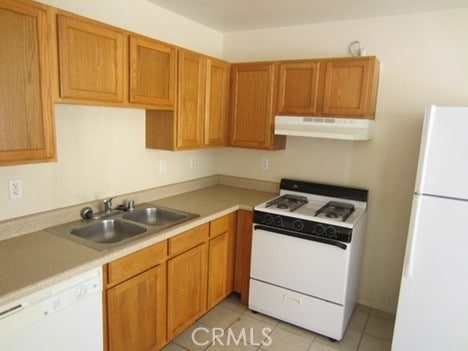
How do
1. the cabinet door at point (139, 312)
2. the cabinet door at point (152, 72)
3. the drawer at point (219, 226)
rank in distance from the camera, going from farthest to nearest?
1. the drawer at point (219, 226)
2. the cabinet door at point (152, 72)
3. the cabinet door at point (139, 312)

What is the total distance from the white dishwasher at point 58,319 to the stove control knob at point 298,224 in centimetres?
143

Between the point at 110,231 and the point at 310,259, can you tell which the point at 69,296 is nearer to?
the point at 110,231

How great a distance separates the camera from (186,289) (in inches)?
94.0

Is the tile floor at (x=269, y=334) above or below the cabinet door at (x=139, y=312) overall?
below

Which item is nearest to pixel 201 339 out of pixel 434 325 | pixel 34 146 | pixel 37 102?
pixel 434 325

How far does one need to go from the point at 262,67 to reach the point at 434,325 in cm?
228

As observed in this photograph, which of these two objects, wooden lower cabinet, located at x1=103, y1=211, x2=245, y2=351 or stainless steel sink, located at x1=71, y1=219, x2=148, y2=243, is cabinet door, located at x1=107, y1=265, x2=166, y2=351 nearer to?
wooden lower cabinet, located at x1=103, y1=211, x2=245, y2=351

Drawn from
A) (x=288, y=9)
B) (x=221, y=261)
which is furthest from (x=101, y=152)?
(x=288, y=9)

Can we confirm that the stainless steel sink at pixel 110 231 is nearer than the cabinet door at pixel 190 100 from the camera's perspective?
Yes

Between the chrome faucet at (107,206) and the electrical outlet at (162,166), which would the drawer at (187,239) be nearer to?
the chrome faucet at (107,206)

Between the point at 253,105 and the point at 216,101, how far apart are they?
13.2 inches

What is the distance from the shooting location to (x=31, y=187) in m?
1.96

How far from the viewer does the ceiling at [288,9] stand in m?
2.39

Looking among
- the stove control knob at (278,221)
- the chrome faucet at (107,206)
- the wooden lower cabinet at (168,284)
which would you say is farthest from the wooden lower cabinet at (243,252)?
the chrome faucet at (107,206)
